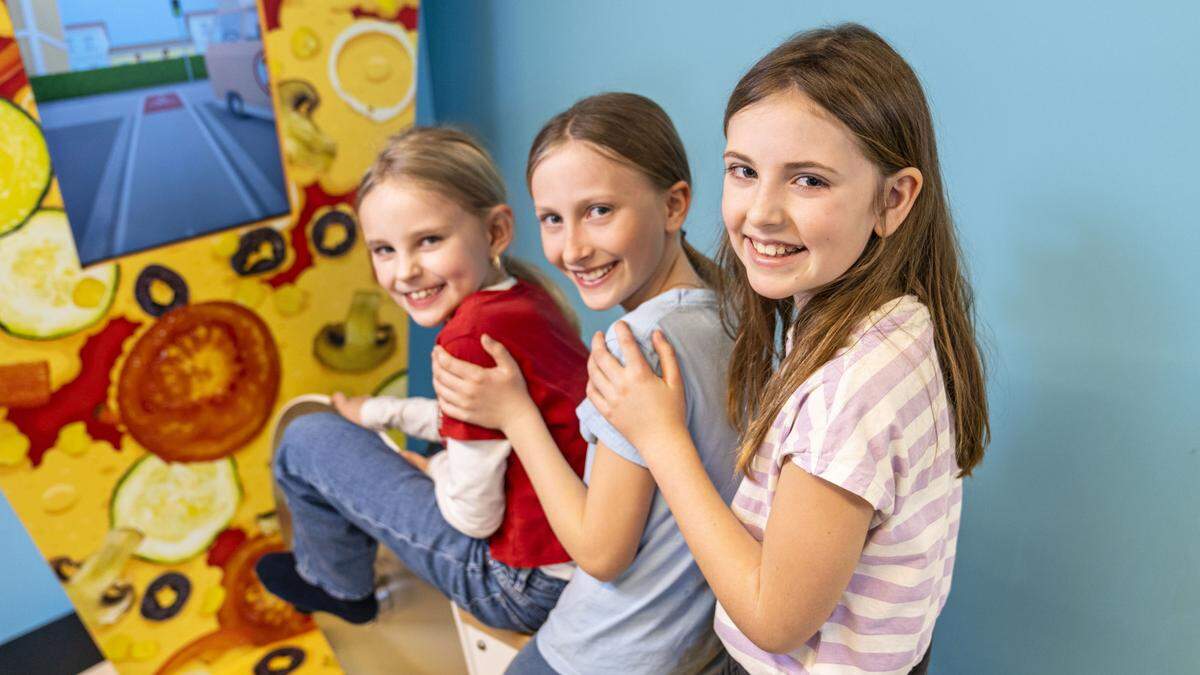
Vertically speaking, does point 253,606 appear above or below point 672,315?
below

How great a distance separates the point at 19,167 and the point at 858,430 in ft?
2.96

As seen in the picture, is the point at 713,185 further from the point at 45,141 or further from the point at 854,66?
the point at 45,141

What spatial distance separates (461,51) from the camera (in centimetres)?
147

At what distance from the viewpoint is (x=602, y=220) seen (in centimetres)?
83

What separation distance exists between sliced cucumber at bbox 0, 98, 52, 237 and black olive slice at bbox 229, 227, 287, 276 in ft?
0.78

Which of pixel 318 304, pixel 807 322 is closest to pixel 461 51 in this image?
pixel 318 304

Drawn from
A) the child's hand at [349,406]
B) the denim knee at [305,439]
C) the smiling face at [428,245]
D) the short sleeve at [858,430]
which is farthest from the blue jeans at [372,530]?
the short sleeve at [858,430]

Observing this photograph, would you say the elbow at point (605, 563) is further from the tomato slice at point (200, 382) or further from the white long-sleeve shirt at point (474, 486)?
the tomato slice at point (200, 382)

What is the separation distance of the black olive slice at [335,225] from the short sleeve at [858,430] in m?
0.84

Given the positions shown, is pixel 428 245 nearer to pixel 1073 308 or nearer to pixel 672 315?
pixel 672 315

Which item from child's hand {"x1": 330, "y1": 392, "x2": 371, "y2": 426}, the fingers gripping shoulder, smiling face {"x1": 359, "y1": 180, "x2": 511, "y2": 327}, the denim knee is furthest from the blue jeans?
the fingers gripping shoulder

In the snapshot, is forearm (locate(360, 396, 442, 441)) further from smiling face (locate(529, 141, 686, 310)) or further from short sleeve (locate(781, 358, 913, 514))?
short sleeve (locate(781, 358, 913, 514))

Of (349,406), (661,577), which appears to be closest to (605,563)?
(661,577)

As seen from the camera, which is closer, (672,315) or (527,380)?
(672,315)
